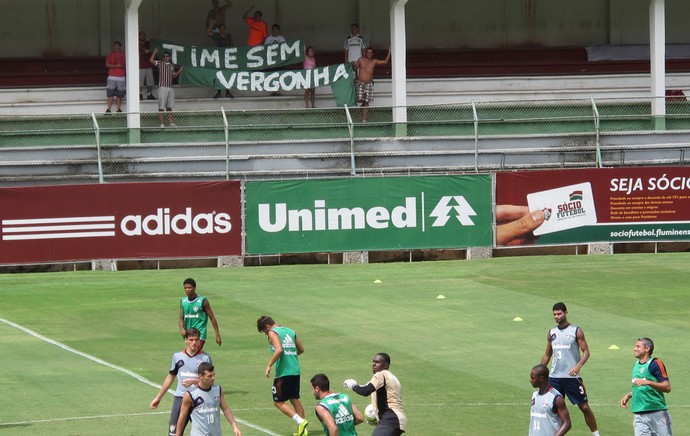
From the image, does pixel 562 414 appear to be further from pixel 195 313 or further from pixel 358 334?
pixel 358 334

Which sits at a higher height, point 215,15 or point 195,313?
point 215,15

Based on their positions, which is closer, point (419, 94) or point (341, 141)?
point (341, 141)

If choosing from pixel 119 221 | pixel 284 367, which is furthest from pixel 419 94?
pixel 284 367

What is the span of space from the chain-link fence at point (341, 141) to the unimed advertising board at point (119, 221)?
196 cm

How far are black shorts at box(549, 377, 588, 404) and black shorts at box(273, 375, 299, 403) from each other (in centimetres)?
361

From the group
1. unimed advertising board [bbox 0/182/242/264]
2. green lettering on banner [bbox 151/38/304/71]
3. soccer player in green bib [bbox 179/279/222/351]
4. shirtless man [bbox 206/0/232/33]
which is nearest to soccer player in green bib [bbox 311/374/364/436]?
soccer player in green bib [bbox 179/279/222/351]

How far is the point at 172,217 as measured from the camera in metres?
35.7

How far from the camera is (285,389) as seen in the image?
18.4 meters

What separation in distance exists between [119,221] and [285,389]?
17816 millimetres

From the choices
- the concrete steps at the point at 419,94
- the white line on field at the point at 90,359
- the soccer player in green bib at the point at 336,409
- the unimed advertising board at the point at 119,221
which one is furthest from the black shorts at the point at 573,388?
the concrete steps at the point at 419,94

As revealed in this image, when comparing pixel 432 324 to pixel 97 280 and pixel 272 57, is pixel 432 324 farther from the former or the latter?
pixel 272 57

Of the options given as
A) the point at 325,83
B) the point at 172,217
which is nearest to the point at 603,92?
the point at 325,83

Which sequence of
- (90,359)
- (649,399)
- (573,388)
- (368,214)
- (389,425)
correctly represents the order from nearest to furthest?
(389,425), (649,399), (573,388), (90,359), (368,214)

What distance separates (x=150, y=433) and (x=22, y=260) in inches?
683
